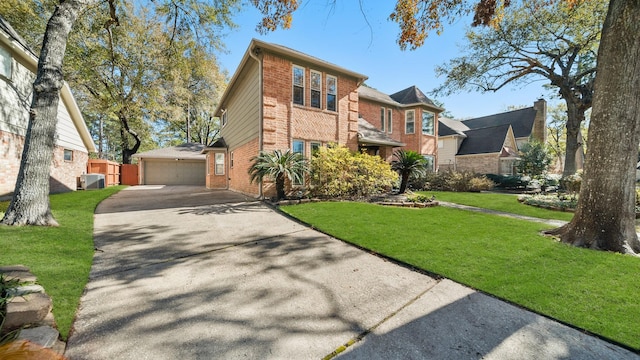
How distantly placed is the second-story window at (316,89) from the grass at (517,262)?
5986 millimetres

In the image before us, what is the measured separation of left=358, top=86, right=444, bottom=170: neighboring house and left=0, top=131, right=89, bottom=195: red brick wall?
15846mm

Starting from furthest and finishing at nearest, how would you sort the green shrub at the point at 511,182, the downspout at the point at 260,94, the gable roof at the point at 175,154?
the gable roof at the point at 175,154, the green shrub at the point at 511,182, the downspout at the point at 260,94

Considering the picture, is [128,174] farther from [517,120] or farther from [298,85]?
[517,120]

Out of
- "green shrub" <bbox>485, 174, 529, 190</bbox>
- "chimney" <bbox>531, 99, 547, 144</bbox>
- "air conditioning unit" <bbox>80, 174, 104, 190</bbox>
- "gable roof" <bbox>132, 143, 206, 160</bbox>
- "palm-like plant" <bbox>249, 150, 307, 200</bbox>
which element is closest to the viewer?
"palm-like plant" <bbox>249, 150, 307, 200</bbox>

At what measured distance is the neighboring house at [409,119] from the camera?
1656 cm

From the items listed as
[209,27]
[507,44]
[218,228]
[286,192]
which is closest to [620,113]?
[218,228]

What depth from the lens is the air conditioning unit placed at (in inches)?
557

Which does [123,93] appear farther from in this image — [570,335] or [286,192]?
[570,335]

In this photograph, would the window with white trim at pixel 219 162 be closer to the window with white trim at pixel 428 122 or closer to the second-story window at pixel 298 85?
the second-story window at pixel 298 85

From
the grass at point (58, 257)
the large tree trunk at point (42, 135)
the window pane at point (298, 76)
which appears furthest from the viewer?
the window pane at point (298, 76)

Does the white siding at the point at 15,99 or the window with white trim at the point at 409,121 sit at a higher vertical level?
the window with white trim at the point at 409,121

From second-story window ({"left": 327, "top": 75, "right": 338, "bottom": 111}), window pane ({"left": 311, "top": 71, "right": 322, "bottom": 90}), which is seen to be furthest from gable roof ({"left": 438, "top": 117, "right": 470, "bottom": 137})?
window pane ({"left": 311, "top": 71, "right": 322, "bottom": 90})

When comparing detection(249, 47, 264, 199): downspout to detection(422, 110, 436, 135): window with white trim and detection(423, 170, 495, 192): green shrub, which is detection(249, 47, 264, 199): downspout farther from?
detection(422, 110, 436, 135): window with white trim

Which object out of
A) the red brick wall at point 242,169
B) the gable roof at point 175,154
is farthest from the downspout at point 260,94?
the gable roof at point 175,154
